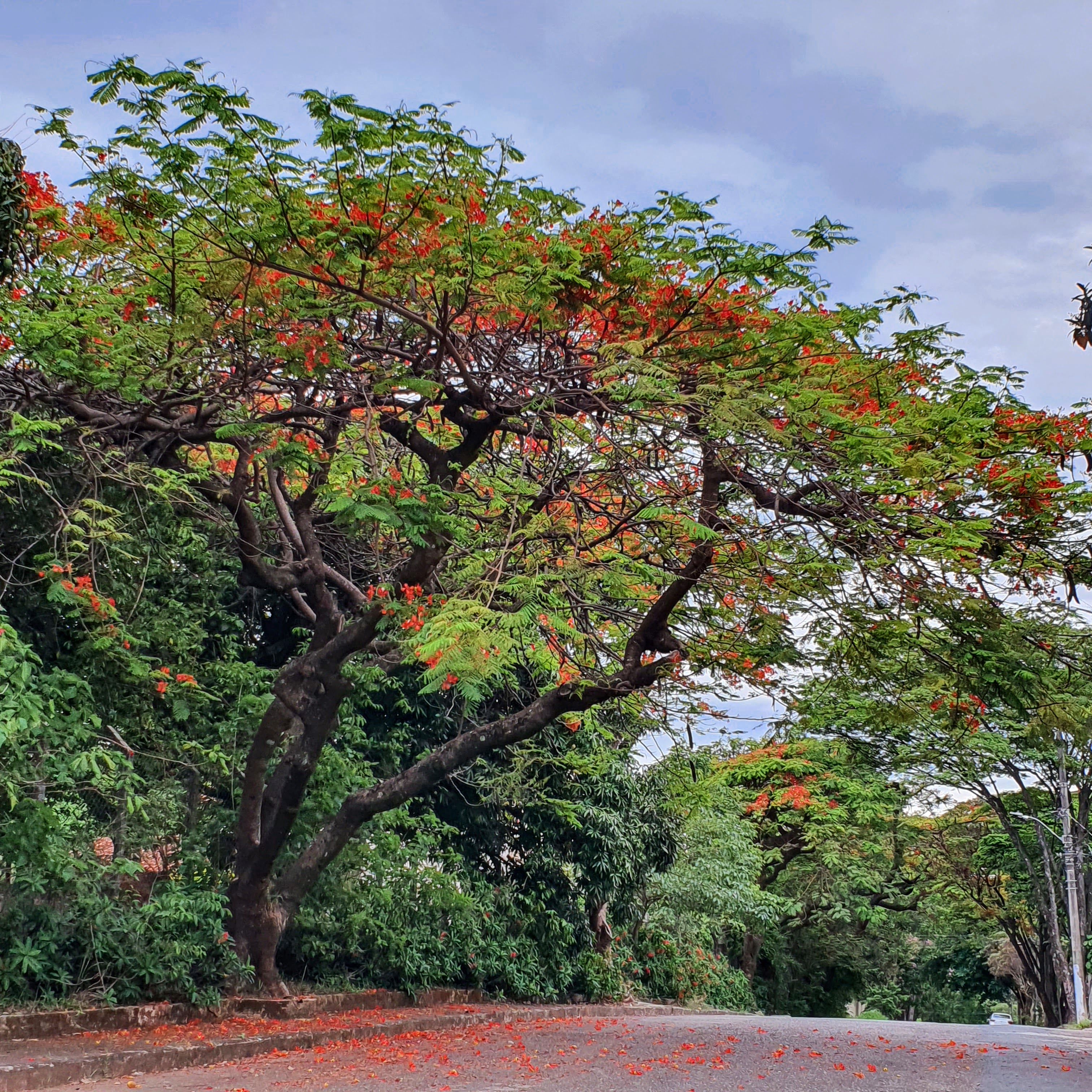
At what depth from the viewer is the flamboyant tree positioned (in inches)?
288

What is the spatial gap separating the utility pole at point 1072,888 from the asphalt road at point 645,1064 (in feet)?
32.8

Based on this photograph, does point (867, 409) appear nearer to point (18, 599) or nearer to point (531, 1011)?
point (18, 599)

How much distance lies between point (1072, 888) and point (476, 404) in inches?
724

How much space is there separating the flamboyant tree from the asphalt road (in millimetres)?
2411

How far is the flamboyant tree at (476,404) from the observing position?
7320 millimetres

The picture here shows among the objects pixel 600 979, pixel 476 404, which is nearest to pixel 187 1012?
pixel 476 404

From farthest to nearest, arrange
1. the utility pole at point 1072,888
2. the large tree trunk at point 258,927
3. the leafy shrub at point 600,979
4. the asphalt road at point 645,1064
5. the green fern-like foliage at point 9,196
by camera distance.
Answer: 1. the utility pole at point 1072,888
2. the leafy shrub at point 600,979
3. the large tree trunk at point 258,927
4. the asphalt road at point 645,1064
5. the green fern-like foliage at point 9,196

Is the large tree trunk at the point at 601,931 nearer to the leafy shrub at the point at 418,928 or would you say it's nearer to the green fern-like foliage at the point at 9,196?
the leafy shrub at the point at 418,928

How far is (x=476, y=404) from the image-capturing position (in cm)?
866

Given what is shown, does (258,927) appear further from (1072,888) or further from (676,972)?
(1072,888)

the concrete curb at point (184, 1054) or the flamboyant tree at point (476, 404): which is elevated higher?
the flamboyant tree at point (476, 404)

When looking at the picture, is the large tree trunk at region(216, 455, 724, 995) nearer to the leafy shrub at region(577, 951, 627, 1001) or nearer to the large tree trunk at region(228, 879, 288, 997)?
the large tree trunk at region(228, 879, 288, 997)

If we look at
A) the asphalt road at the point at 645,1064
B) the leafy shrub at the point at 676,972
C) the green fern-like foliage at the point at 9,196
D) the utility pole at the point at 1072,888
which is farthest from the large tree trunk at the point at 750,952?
the green fern-like foliage at the point at 9,196

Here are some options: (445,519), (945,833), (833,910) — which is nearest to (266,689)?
(445,519)
